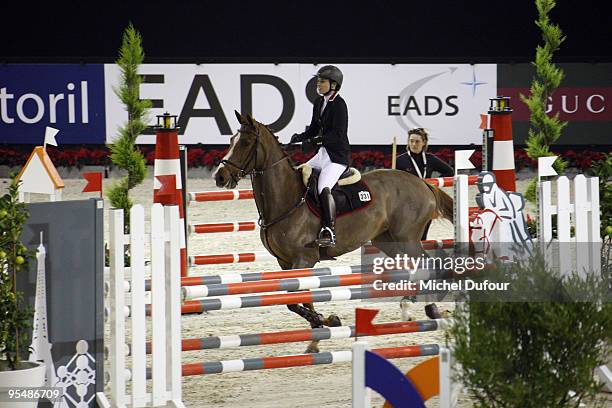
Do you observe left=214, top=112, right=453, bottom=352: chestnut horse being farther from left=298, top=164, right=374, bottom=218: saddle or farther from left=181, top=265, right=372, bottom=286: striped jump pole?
left=181, top=265, right=372, bottom=286: striped jump pole

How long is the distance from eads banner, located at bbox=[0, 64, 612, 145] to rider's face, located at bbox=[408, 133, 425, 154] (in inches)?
210

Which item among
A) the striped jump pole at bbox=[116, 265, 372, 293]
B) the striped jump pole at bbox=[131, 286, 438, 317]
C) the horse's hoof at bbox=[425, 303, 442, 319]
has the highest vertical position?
the striped jump pole at bbox=[116, 265, 372, 293]

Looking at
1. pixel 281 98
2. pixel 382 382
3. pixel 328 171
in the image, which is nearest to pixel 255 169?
pixel 328 171

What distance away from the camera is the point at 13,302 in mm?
4281

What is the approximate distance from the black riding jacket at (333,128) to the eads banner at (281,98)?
6545 millimetres

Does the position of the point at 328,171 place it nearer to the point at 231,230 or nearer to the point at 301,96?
the point at 231,230

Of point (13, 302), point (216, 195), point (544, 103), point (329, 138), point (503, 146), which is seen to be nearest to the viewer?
point (13, 302)

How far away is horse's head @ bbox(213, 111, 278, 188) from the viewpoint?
6703 millimetres

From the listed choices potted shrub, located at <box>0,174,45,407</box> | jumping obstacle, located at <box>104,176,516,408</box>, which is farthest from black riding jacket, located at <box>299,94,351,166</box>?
potted shrub, located at <box>0,174,45,407</box>
